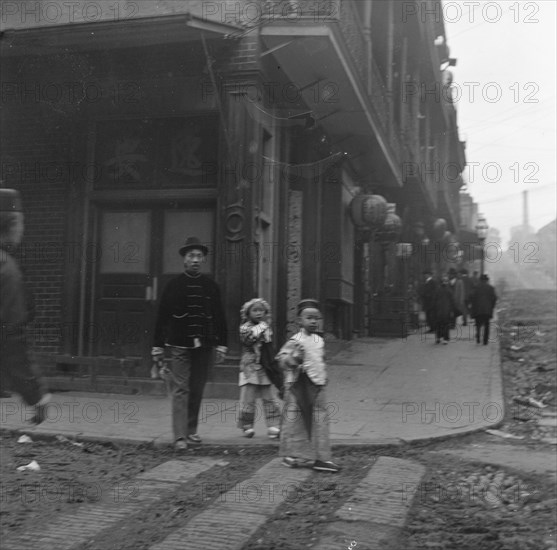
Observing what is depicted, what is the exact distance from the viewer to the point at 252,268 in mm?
10344

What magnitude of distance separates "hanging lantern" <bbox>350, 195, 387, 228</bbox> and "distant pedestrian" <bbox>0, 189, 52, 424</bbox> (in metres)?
12.9

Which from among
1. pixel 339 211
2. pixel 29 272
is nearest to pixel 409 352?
pixel 339 211

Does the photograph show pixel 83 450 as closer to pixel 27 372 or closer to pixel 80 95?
pixel 27 372

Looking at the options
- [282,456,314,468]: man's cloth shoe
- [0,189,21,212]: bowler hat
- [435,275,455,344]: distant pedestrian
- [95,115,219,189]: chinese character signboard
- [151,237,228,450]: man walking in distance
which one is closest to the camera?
[0,189,21,212]: bowler hat

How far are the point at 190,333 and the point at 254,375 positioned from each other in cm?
76

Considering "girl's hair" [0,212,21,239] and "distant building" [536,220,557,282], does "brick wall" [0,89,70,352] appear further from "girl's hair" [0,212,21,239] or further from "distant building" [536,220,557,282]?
"distant building" [536,220,557,282]

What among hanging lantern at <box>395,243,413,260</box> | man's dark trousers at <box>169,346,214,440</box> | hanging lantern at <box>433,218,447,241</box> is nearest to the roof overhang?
man's dark trousers at <box>169,346,214,440</box>

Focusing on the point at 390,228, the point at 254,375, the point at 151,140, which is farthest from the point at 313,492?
the point at 390,228

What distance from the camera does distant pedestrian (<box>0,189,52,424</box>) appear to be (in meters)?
3.56

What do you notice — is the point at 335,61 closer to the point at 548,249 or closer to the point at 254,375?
the point at 254,375

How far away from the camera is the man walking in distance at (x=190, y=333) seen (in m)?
7.47

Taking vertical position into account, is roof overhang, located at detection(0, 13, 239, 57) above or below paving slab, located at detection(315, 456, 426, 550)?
above

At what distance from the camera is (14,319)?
378 centimetres

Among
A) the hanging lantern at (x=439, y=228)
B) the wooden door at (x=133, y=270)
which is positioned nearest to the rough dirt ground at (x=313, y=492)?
the wooden door at (x=133, y=270)
